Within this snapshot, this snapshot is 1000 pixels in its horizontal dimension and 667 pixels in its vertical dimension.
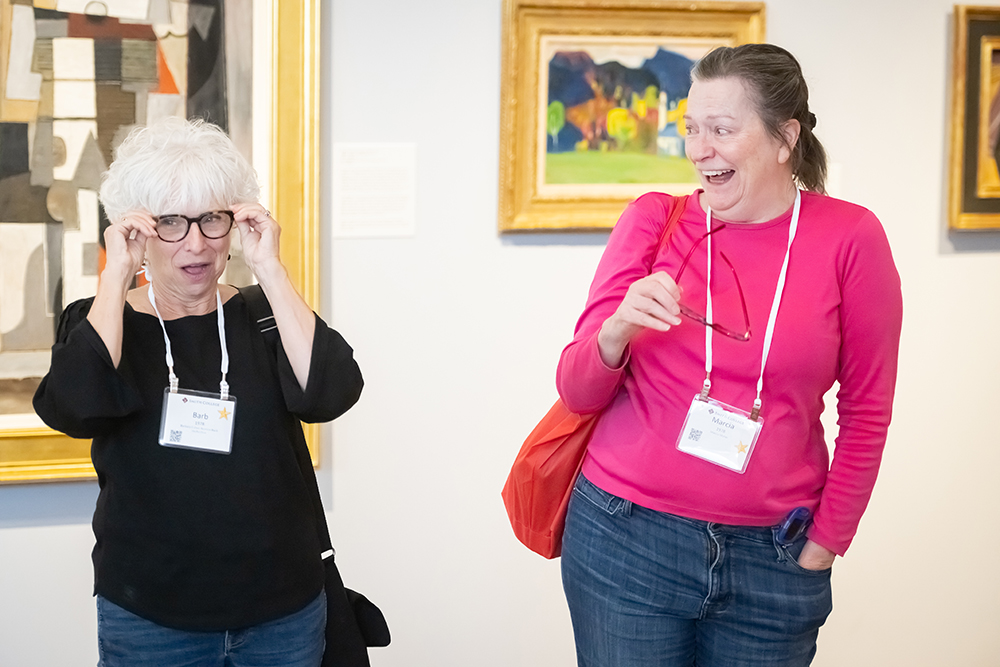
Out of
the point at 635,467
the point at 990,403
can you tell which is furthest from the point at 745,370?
the point at 990,403

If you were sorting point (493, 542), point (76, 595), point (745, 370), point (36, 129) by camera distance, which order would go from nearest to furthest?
point (745, 370) < point (36, 129) < point (76, 595) < point (493, 542)

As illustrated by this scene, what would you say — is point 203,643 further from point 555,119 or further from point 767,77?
point 555,119

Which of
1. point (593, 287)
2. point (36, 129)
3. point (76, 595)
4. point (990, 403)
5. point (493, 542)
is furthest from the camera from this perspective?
point (990, 403)

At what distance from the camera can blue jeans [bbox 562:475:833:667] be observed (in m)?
1.38

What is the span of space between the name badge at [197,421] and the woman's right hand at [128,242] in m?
0.21

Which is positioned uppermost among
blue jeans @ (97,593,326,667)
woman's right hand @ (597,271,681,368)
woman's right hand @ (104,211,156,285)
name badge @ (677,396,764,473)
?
woman's right hand @ (104,211,156,285)

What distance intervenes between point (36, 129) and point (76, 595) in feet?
4.19

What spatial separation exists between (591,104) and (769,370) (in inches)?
54.6

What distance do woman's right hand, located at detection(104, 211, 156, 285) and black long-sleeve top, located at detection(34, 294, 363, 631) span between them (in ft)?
0.29

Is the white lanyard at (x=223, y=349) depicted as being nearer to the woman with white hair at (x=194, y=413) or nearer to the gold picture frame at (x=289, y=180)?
the woman with white hair at (x=194, y=413)

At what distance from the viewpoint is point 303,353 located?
4.79 ft

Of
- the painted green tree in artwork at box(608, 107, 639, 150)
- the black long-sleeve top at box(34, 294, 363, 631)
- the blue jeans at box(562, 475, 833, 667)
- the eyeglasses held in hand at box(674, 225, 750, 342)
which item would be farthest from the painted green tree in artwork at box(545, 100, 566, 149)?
the blue jeans at box(562, 475, 833, 667)

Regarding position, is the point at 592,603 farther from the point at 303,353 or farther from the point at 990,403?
the point at 990,403

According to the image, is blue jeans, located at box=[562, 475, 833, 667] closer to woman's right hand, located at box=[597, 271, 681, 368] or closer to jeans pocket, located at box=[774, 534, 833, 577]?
jeans pocket, located at box=[774, 534, 833, 577]
